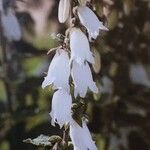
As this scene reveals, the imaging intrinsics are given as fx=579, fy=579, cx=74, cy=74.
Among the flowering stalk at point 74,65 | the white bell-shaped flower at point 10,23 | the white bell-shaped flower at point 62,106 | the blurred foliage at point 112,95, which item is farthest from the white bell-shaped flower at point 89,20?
the blurred foliage at point 112,95

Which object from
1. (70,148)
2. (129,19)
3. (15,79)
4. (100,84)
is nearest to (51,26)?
(15,79)

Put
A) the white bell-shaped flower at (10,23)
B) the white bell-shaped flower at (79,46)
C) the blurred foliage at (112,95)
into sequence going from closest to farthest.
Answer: the white bell-shaped flower at (79,46) < the white bell-shaped flower at (10,23) < the blurred foliage at (112,95)

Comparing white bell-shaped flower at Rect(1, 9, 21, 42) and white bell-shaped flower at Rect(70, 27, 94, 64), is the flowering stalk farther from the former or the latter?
white bell-shaped flower at Rect(1, 9, 21, 42)

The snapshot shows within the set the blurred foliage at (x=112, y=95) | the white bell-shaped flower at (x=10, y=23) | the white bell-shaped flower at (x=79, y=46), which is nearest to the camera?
the white bell-shaped flower at (x=79, y=46)

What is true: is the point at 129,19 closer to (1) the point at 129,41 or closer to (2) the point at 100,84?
(1) the point at 129,41

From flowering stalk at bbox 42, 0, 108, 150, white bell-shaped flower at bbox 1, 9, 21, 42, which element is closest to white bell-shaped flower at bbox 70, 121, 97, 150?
flowering stalk at bbox 42, 0, 108, 150

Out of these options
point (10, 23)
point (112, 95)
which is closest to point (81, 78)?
point (10, 23)

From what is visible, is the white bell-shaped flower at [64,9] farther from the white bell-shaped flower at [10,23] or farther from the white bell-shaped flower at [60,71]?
the white bell-shaped flower at [10,23]

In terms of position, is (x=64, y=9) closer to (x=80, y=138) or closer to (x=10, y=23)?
(x=80, y=138)
